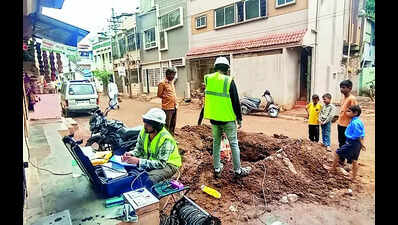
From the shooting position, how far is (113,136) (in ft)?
15.2

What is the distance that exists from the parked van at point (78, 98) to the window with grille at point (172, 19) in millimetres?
7693

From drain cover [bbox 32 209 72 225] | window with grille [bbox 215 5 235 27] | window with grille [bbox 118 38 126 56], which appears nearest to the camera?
drain cover [bbox 32 209 72 225]

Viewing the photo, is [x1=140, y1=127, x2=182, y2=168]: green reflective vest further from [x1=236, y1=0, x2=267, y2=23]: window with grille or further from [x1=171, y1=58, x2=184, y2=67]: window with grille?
[x1=171, y1=58, x2=184, y2=67]: window with grille

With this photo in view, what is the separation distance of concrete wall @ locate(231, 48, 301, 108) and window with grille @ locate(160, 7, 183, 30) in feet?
18.8

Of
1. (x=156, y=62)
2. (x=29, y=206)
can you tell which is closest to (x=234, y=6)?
(x=156, y=62)

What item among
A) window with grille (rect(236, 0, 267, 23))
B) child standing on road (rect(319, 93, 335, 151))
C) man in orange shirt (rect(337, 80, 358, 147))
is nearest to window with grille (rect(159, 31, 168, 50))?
window with grille (rect(236, 0, 267, 23))

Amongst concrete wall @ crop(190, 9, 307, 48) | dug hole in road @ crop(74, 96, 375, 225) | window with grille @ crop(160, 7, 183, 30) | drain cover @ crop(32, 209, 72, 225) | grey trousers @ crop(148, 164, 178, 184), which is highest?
window with grille @ crop(160, 7, 183, 30)

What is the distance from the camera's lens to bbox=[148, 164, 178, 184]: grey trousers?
2.48 meters

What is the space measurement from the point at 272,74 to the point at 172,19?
8.73 metres

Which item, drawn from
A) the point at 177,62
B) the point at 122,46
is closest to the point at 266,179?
the point at 177,62

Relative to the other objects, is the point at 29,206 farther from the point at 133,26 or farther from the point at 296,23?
the point at 133,26

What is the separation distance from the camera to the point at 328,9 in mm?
10508
